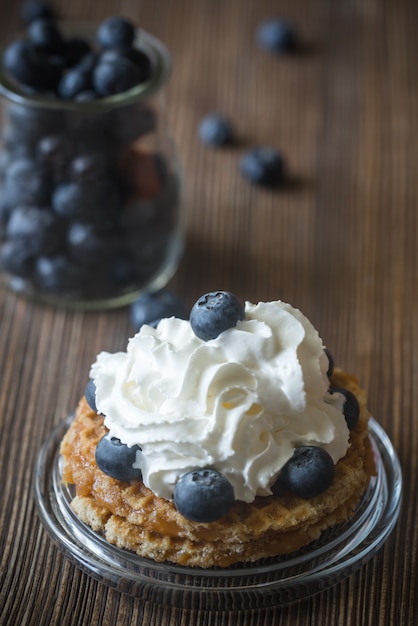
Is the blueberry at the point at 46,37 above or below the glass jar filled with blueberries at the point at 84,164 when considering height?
above

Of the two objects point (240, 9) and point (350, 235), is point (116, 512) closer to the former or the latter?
point (350, 235)

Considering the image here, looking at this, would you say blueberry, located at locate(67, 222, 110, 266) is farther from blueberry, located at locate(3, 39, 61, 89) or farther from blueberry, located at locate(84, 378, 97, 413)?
blueberry, located at locate(84, 378, 97, 413)

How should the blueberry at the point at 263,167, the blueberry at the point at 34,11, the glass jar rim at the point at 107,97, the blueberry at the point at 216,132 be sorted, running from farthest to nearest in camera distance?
the blueberry at the point at 34,11
the blueberry at the point at 216,132
the blueberry at the point at 263,167
the glass jar rim at the point at 107,97

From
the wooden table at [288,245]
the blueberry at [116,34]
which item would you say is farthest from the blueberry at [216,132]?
the blueberry at [116,34]

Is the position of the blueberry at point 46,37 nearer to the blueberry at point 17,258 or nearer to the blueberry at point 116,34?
the blueberry at point 116,34

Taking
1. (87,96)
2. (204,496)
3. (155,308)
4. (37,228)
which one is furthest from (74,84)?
(204,496)

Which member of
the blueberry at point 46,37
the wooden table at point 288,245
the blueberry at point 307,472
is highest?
the blueberry at point 46,37
